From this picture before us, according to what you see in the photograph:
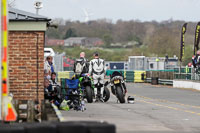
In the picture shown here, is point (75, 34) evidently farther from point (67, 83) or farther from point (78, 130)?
point (78, 130)

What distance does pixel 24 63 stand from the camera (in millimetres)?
16812

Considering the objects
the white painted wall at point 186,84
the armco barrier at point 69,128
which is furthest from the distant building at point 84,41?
the armco barrier at point 69,128

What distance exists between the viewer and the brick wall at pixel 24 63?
1670 cm

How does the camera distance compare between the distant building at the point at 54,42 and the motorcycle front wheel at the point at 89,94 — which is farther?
the distant building at the point at 54,42

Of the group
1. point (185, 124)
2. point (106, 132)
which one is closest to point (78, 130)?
point (106, 132)

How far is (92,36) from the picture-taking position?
14875 cm

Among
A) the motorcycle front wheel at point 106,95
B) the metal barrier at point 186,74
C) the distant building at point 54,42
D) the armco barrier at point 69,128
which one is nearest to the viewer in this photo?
the armco barrier at point 69,128

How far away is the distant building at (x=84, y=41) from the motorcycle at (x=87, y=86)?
12178 cm

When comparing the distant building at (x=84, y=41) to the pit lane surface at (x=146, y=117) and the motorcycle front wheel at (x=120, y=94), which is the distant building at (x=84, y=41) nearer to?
the motorcycle front wheel at (x=120, y=94)

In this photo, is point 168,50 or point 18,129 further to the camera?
point 168,50

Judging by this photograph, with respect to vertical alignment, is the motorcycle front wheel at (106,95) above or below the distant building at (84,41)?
below

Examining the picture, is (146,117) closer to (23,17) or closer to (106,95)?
(23,17)

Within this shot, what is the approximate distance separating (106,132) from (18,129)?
1230 millimetres

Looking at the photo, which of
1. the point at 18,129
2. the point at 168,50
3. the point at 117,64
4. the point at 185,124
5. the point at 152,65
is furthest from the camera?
the point at 168,50
